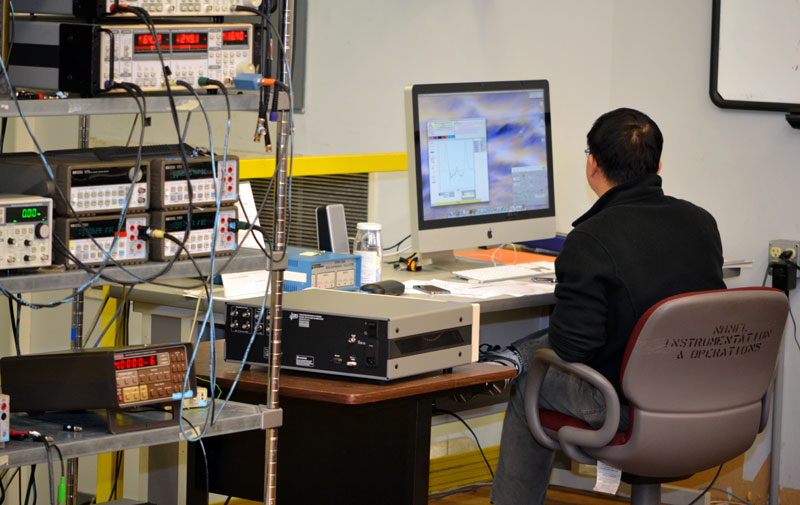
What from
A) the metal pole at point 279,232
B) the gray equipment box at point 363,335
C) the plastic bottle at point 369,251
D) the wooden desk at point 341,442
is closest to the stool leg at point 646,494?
the wooden desk at point 341,442

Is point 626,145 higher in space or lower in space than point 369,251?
higher

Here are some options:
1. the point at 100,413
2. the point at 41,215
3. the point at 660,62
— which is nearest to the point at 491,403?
the point at 660,62

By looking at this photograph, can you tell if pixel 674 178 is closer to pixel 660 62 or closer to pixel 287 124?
pixel 660 62

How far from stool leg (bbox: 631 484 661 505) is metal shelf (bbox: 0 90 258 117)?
1396 millimetres

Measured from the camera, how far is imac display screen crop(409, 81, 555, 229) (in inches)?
131

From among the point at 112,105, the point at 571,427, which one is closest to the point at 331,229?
the point at 571,427

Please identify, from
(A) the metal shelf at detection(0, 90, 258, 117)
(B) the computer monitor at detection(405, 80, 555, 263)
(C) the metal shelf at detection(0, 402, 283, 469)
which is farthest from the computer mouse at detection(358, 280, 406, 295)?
(A) the metal shelf at detection(0, 90, 258, 117)

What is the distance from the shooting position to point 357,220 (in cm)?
382

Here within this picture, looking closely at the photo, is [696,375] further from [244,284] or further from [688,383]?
[244,284]

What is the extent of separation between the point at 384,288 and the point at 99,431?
3.45 feet

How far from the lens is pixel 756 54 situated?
3666 mm

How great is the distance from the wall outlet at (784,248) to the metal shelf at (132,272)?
2115mm

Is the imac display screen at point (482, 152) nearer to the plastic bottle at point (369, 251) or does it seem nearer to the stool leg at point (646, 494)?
the plastic bottle at point (369, 251)

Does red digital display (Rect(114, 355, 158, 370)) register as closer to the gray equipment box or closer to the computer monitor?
the gray equipment box
